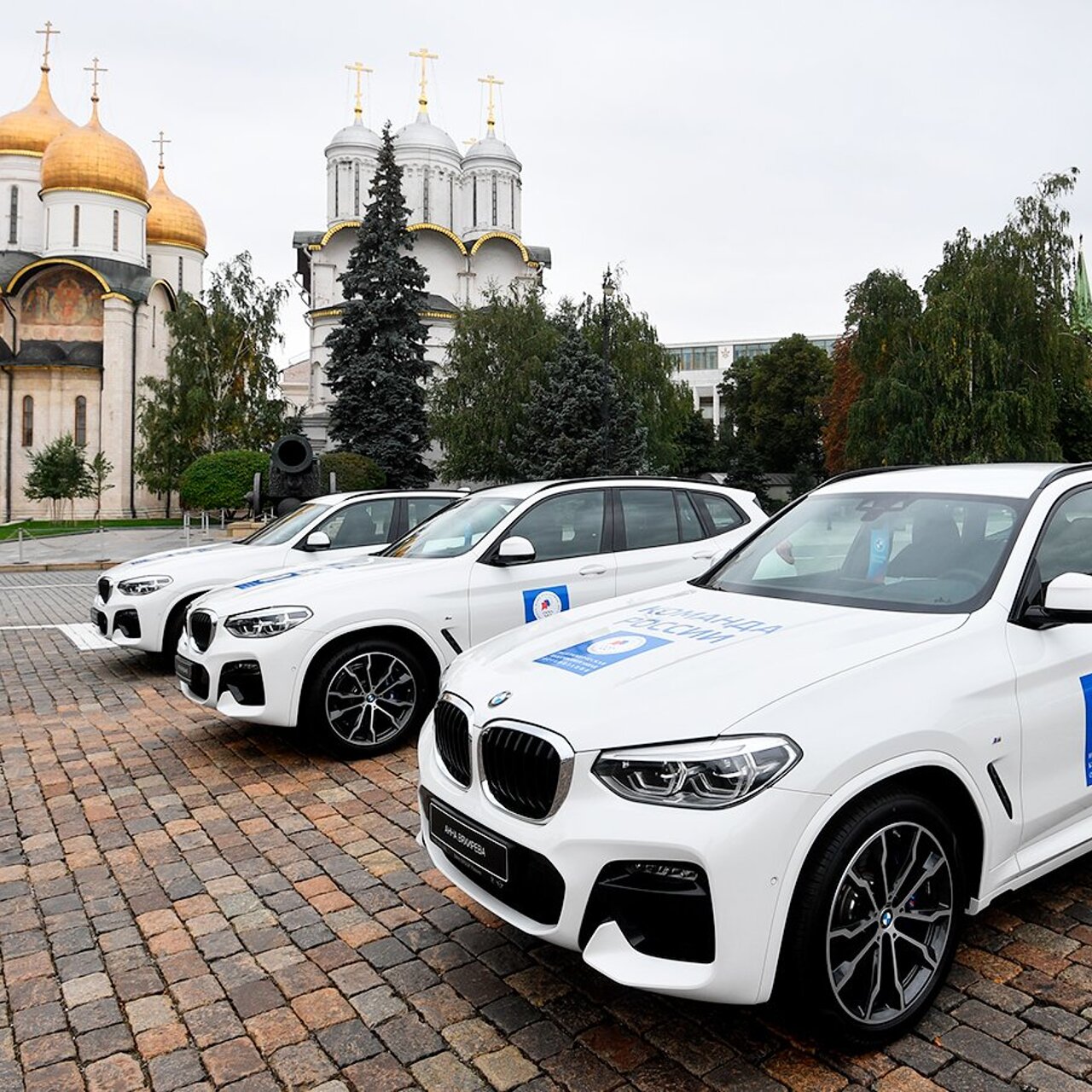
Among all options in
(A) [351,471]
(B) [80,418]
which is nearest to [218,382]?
(B) [80,418]

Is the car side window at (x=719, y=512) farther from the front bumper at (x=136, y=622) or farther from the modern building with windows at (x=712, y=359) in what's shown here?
the modern building with windows at (x=712, y=359)

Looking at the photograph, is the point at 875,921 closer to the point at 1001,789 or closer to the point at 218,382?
the point at 1001,789

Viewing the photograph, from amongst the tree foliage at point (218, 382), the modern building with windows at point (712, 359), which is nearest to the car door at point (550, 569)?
the tree foliage at point (218, 382)

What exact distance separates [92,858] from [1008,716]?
4036 millimetres

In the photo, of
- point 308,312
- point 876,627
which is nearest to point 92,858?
point 876,627

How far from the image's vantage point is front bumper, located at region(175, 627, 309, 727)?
586cm

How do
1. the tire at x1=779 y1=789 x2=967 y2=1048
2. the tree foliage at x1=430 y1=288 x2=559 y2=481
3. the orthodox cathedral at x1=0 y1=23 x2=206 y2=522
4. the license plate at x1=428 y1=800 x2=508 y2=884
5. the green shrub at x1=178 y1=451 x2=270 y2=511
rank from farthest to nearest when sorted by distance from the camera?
the orthodox cathedral at x1=0 y1=23 x2=206 y2=522 < the tree foliage at x1=430 y1=288 x2=559 y2=481 < the green shrub at x1=178 y1=451 x2=270 y2=511 < the license plate at x1=428 y1=800 x2=508 y2=884 < the tire at x1=779 y1=789 x2=967 y2=1048

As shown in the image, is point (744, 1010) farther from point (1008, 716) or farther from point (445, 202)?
point (445, 202)

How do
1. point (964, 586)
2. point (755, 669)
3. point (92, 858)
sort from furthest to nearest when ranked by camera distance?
point (92, 858) < point (964, 586) < point (755, 669)

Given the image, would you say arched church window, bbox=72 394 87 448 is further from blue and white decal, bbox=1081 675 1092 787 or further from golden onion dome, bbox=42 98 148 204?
blue and white decal, bbox=1081 675 1092 787

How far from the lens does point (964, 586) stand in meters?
3.54

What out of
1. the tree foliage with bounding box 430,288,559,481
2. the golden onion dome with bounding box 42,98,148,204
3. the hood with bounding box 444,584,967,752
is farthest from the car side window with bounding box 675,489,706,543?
the golden onion dome with bounding box 42,98,148,204

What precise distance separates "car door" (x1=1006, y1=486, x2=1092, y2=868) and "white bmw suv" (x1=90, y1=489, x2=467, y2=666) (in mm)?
6158

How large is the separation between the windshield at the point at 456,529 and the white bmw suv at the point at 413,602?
15mm
